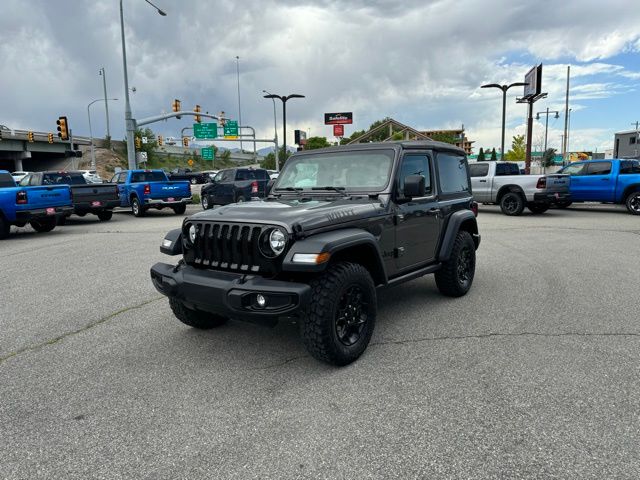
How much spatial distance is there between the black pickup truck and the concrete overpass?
3621 cm

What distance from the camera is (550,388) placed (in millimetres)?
3453

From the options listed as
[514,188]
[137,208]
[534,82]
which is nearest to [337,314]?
[514,188]

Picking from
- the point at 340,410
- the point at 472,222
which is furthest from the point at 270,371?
the point at 472,222

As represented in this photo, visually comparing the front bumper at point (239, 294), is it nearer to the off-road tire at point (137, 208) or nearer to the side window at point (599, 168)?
the off-road tire at point (137, 208)

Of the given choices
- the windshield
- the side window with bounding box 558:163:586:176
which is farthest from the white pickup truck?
the windshield

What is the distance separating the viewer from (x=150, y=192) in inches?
672

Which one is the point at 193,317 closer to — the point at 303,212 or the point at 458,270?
the point at 303,212

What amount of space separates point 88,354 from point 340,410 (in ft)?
8.08

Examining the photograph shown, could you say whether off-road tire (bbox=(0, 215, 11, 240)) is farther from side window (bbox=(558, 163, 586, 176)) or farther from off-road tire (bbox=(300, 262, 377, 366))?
side window (bbox=(558, 163, 586, 176))

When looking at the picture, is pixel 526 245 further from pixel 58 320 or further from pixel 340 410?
pixel 58 320

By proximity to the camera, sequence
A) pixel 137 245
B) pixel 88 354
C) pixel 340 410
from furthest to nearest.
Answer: pixel 137 245, pixel 88 354, pixel 340 410

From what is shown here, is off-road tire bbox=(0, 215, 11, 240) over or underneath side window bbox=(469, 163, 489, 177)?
underneath

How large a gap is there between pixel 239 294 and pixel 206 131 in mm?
48130

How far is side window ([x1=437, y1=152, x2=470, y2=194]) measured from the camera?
5613 mm
